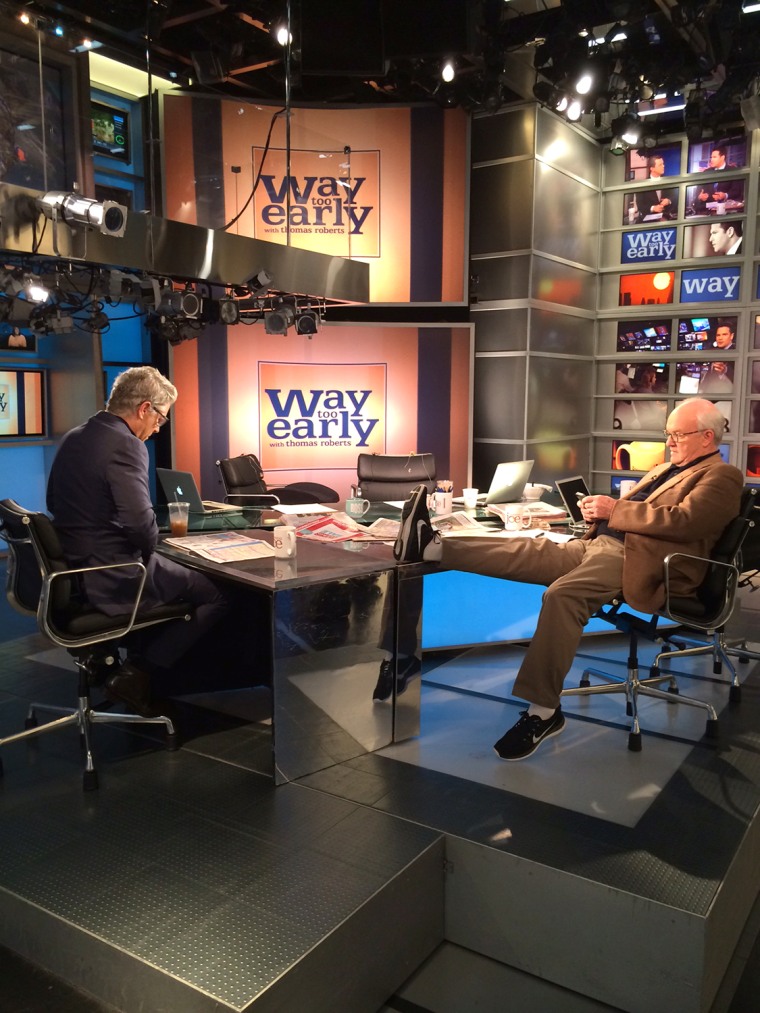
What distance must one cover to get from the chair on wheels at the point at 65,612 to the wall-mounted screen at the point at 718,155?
686cm

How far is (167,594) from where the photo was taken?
301cm

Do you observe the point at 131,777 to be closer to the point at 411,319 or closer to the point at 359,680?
the point at 359,680

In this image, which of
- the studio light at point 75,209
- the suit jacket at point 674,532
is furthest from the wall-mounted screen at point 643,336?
the studio light at point 75,209

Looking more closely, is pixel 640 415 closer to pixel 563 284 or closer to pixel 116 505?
pixel 563 284

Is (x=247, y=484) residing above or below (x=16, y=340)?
below

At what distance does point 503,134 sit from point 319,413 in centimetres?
294

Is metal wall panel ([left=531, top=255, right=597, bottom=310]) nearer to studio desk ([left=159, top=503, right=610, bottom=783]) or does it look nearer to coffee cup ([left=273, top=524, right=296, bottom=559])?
studio desk ([left=159, top=503, right=610, bottom=783])

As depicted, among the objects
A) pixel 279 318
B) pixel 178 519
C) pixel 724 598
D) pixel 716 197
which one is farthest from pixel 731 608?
pixel 716 197

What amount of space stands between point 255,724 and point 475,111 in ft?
18.8

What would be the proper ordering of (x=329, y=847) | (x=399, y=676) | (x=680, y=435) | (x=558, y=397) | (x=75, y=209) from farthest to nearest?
(x=558, y=397)
(x=75, y=209)
(x=680, y=435)
(x=399, y=676)
(x=329, y=847)

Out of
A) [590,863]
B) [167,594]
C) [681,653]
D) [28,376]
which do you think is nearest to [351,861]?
[590,863]

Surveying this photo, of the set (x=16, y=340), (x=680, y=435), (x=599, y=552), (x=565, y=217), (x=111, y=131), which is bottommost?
(x=599, y=552)

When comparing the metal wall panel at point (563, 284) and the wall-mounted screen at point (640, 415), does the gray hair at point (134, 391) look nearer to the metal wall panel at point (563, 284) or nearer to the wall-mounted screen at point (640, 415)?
the metal wall panel at point (563, 284)

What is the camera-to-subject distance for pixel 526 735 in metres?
2.97
